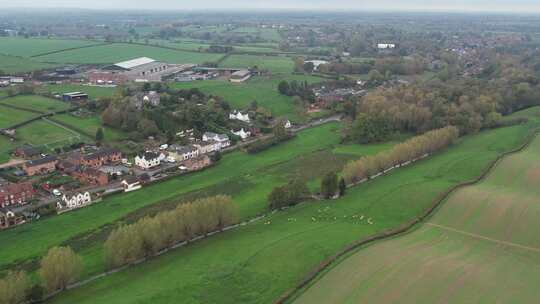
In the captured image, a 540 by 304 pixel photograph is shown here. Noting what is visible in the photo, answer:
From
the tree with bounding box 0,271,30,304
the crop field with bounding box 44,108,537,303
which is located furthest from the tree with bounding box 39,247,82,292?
the tree with bounding box 0,271,30,304

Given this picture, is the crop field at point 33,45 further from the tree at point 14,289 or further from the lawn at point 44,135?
the tree at point 14,289

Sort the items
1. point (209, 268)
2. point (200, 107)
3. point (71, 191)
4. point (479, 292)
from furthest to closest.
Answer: point (200, 107) < point (71, 191) < point (209, 268) < point (479, 292)

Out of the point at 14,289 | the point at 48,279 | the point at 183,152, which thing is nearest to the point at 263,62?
the point at 183,152

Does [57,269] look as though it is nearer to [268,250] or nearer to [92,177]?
[268,250]

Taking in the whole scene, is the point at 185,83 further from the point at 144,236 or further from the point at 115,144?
the point at 144,236

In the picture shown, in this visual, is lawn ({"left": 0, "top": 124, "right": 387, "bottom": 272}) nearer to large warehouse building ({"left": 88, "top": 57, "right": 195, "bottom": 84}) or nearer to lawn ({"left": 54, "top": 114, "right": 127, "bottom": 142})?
lawn ({"left": 54, "top": 114, "right": 127, "bottom": 142})

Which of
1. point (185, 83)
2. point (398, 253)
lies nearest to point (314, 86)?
point (185, 83)
